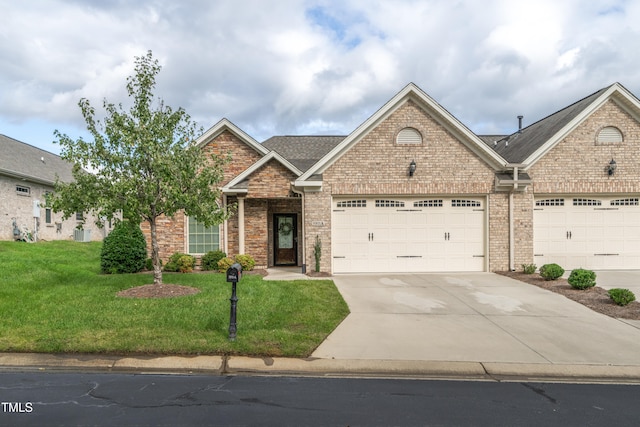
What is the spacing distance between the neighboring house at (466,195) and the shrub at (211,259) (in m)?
2.42

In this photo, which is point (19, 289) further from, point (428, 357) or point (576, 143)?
point (576, 143)

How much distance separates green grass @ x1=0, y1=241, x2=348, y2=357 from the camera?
19.1 ft

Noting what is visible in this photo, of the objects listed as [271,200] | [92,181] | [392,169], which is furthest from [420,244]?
[92,181]

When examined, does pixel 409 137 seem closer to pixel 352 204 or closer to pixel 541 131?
pixel 352 204

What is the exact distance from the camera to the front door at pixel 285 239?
16.2 metres

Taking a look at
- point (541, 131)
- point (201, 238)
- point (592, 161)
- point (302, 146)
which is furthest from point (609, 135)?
point (201, 238)

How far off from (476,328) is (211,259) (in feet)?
31.9

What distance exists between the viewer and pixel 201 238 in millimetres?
15055

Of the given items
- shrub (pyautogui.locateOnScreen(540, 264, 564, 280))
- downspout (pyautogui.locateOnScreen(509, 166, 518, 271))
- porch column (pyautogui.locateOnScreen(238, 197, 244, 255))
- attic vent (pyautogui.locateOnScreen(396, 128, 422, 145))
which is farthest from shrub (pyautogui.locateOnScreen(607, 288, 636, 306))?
porch column (pyautogui.locateOnScreen(238, 197, 244, 255))

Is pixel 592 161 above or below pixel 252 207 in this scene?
above

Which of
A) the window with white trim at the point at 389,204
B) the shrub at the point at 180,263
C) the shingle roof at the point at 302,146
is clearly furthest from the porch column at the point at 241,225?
the window with white trim at the point at 389,204

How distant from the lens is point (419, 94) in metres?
13.0

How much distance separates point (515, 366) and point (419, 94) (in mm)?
9597

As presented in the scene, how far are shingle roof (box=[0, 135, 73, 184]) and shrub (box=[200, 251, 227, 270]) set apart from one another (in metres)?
13.8
